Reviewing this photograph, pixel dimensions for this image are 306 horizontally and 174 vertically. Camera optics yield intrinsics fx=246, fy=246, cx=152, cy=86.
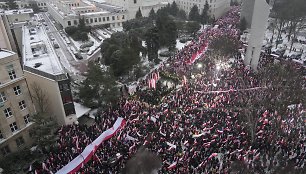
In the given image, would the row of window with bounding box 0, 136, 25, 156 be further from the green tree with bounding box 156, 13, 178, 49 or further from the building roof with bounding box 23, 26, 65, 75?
the green tree with bounding box 156, 13, 178, 49

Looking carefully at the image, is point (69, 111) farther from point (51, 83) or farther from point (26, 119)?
point (26, 119)

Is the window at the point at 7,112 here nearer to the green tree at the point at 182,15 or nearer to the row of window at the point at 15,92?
the row of window at the point at 15,92

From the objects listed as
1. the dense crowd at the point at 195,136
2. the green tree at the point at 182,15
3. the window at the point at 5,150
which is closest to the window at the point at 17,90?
the window at the point at 5,150

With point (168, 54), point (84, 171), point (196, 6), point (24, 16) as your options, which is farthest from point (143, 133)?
point (196, 6)

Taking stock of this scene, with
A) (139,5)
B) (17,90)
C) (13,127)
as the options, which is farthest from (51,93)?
(139,5)

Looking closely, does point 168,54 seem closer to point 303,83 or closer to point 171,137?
point 303,83

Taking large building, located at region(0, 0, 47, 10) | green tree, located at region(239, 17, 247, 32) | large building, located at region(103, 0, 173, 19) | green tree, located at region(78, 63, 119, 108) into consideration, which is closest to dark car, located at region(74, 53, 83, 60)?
green tree, located at region(78, 63, 119, 108)
